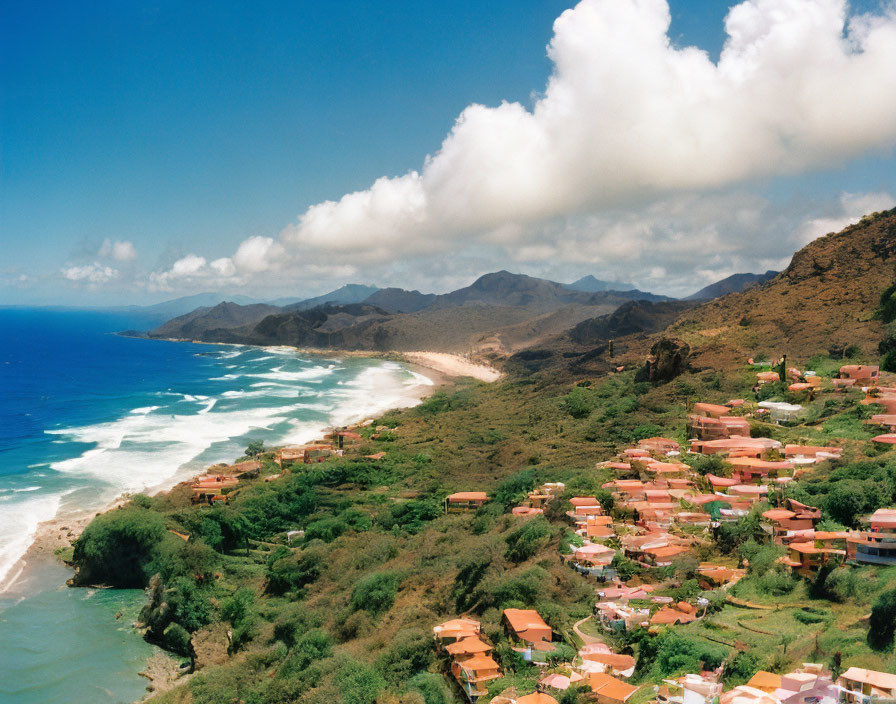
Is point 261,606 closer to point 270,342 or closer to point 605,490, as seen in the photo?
point 605,490

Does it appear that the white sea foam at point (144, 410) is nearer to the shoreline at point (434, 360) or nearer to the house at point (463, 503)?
the shoreline at point (434, 360)

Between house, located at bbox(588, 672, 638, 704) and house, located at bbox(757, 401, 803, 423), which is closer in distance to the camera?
house, located at bbox(588, 672, 638, 704)

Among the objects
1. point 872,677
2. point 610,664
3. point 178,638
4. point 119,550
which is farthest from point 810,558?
point 119,550

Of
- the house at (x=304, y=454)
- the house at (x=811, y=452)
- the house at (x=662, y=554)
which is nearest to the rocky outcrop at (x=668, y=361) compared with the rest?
the house at (x=811, y=452)

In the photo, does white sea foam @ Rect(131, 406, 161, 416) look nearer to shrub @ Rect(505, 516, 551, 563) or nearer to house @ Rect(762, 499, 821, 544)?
shrub @ Rect(505, 516, 551, 563)

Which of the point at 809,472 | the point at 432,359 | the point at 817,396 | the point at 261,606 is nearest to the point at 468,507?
the point at 261,606

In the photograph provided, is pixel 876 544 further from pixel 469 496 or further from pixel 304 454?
pixel 304 454

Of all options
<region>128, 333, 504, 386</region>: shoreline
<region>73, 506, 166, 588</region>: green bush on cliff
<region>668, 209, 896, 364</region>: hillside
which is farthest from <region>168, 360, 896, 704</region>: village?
<region>128, 333, 504, 386</region>: shoreline
